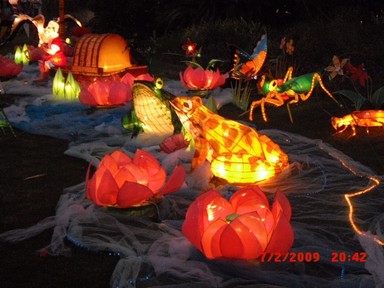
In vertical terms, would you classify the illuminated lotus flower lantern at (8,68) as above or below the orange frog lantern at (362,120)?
below

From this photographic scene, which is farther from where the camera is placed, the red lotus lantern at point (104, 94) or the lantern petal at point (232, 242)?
the red lotus lantern at point (104, 94)

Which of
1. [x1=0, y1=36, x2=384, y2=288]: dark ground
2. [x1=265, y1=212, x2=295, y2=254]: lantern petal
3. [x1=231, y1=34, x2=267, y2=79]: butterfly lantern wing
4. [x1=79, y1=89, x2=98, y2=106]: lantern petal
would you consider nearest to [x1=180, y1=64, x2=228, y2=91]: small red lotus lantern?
[x1=231, y1=34, x2=267, y2=79]: butterfly lantern wing

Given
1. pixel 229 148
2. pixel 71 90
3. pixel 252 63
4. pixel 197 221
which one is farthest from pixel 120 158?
pixel 71 90

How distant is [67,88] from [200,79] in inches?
80.8

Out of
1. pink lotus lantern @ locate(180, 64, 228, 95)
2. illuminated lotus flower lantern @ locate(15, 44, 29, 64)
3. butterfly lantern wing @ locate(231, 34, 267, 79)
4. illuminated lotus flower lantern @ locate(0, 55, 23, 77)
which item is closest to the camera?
butterfly lantern wing @ locate(231, 34, 267, 79)

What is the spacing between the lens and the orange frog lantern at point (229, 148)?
452 centimetres

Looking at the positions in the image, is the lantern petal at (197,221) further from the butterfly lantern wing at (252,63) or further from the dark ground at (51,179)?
the butterfly lantern wing at (252,63)

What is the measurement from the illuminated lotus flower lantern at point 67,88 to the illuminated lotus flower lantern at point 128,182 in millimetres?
4998

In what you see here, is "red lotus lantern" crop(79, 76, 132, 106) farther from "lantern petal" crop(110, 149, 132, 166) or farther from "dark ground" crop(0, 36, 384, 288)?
"lantern petal" crop(110, 149, 132, 166)

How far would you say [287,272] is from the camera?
306 centimetres

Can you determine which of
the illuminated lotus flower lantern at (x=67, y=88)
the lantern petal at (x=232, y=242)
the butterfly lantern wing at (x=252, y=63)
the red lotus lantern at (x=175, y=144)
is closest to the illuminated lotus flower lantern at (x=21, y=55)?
the illuminated lotus flower lantern at (x=67, y=88)

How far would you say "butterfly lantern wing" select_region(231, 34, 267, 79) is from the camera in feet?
26.9

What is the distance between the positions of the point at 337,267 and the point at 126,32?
61.2 feet

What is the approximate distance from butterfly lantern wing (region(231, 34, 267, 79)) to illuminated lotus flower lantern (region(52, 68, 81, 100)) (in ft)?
7.94
